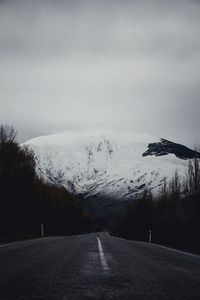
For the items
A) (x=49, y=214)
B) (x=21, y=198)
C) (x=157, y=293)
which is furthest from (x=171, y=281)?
(x=49, y=214)

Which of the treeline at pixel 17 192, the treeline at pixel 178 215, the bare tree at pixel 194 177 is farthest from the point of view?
the bare tree at pixel 194 177

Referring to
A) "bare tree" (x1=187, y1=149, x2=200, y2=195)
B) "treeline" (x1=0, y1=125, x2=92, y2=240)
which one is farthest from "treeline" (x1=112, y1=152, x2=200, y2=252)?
"treeline" (x1=0, y1=125, x2=92, y2=240)

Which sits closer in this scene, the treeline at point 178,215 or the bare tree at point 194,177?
the treeline at point 178,215

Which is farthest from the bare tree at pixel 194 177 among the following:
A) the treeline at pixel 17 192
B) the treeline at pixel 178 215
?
the treeline at pixel 17 192

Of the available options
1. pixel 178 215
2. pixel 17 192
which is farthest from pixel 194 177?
pixel 17 192

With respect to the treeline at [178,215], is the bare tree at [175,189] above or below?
above

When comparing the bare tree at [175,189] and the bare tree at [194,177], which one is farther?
the bare tree at [175,189]

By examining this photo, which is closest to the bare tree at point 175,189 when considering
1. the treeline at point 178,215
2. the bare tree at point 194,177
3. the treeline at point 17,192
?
the treeline at point 178,215

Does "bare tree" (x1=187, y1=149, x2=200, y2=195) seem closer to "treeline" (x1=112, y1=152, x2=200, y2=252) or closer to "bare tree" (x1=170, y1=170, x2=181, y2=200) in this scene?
"treeline" (x1=112, y1=152, x2=200, y2=252)

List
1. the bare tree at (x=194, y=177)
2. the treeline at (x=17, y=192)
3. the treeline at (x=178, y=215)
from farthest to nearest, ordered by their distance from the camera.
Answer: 1. the bare tree at (x=194, y=177)
2. the treeline at (x=17, y=192)
3. the treeline at (x=178, y=215)

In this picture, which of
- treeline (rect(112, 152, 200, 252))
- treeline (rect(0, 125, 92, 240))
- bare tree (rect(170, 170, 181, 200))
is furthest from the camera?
bare tree (rect(170, 170, 181, 200))

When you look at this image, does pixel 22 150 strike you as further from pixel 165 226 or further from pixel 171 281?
pixel 171 281

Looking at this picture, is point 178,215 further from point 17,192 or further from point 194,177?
point 17,192

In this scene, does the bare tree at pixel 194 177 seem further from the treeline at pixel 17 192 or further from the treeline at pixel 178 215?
the treeline at pixel 17 192
